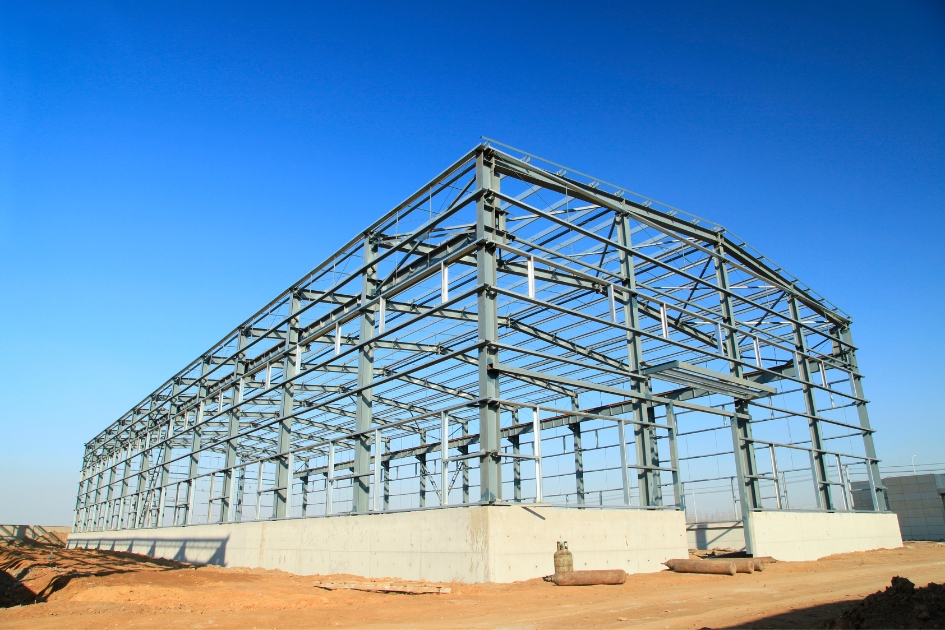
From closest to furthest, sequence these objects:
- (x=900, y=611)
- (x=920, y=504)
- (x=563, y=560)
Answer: (x=900, y=611) → (x=563, y=560) → (x=920, y=504)

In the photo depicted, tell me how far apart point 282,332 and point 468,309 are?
10.7m

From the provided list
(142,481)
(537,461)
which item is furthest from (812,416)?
(142,481)

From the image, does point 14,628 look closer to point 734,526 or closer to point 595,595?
point 595,595

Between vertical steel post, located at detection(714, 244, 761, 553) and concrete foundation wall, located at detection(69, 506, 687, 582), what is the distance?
3.87m

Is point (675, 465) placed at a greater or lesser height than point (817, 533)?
greater

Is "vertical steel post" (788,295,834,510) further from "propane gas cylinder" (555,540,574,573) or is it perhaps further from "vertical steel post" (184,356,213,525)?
"vertical steel post" (184,356,213,525)

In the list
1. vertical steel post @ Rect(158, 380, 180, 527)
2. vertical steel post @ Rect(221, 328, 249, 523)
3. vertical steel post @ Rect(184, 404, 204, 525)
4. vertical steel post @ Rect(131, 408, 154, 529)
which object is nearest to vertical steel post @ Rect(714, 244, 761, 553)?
vertical steel post @ Rect(221, 328, 249, 523)

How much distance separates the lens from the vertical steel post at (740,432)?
21312mm

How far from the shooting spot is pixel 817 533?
77.7 ft

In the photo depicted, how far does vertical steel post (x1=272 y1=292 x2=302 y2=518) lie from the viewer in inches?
966

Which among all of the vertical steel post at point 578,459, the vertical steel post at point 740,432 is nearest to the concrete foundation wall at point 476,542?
the vertical steel post at point 740,432

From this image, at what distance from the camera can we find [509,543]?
14.3 m

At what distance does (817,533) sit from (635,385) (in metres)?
10.2

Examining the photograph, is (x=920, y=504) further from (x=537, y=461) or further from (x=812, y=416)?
(x=537, y=461)
